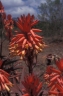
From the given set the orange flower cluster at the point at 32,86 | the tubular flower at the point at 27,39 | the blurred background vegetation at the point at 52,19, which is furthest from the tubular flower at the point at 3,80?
the blurred background vegetation at the point at 52,19

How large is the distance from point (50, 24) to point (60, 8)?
1768 mm

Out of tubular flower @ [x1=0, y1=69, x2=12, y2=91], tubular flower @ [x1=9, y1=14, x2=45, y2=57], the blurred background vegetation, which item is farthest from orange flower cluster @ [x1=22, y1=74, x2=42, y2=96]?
the blurred background vegetation

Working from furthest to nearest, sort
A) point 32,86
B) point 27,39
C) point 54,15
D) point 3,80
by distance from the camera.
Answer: point 54,15, point 27,39, point 3,80, point 32,86

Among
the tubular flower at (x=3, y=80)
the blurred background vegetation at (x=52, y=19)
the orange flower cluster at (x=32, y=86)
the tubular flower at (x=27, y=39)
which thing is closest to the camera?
the orange flower cluster at (x=32, y=86)

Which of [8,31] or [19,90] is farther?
[8,31]

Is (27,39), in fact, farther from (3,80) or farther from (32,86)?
(32,86)

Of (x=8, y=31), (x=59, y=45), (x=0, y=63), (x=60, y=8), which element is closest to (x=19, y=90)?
(x=0, y=63)

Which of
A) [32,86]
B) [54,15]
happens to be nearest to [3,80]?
[32,86]

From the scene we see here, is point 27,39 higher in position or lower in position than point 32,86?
higher

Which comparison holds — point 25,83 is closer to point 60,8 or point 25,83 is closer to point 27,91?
point 27,91

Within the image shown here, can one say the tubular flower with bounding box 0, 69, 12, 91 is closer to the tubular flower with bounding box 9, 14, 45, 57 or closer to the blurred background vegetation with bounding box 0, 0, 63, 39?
the tubular flower with bounding box 9, 14, 45, 57

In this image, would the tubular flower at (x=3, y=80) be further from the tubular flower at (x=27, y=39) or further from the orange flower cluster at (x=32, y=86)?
the orange flower cluster at (x=32, y=86)

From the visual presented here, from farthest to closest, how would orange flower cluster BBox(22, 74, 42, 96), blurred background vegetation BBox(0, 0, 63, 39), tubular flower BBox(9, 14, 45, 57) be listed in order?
1. blurred background vegetation BBox(0, 0, 63, 39)
2. tubular flower BBox(9, 14, 45, 57)
3. orange flower cluster BBox(22, 74, 42, 96)

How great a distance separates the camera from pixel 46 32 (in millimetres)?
26547
